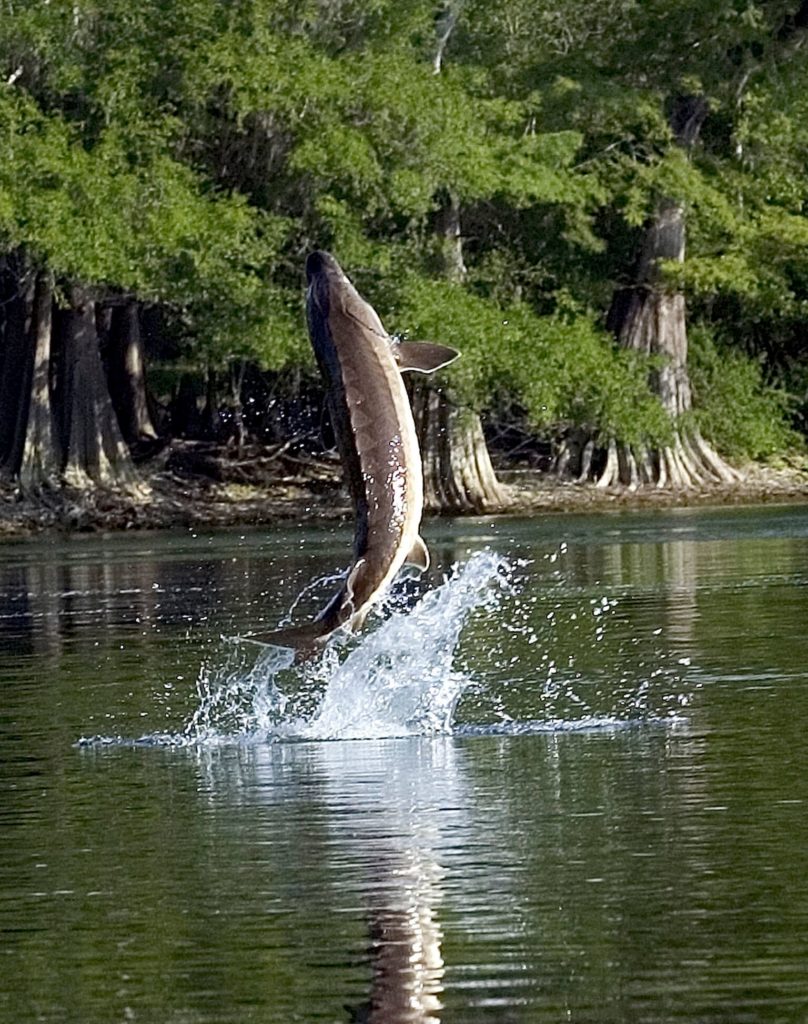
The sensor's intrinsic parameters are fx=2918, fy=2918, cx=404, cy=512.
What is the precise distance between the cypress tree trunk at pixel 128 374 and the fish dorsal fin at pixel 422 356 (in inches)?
1415

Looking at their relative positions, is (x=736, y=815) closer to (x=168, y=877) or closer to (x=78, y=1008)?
(x=168, y=877)

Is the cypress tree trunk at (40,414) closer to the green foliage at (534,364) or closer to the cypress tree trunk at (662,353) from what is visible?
the green foliage at (534,364)

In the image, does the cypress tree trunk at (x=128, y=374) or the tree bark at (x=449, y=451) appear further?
the cypress tree trunk at (x=128, y=374)

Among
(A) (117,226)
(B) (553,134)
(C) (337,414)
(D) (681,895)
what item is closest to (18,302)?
(A) (117,226)

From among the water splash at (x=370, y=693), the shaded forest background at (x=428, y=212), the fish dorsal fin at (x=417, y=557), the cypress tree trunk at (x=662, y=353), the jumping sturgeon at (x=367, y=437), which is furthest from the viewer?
the cypress tree trunk at (x=662, y=353)

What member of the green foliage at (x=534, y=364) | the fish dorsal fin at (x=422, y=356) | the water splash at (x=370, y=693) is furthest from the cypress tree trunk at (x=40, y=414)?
the fish dorsal fin at (x=422, y=356)

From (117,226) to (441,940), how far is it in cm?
3234

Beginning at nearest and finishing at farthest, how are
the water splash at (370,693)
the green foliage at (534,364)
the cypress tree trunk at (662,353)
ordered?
the water splash at (370,693)
the green foliage at (534,364)
the cypress tree trunk at (662,353)

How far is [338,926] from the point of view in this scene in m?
9.02

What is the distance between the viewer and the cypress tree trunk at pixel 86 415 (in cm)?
Answer: 4338

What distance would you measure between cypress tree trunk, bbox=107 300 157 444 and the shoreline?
1.34m

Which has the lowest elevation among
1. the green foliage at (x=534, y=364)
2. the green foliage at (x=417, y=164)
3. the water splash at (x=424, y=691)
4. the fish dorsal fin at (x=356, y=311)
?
the water splash at (x=424, y=691)

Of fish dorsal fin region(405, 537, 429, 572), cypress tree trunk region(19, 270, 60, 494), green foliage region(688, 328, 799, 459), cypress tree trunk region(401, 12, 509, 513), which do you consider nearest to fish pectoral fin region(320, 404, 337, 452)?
cypress tree trunk region(401, 12, 509, 513)

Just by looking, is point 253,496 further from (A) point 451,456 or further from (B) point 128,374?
(B) point 128,374
